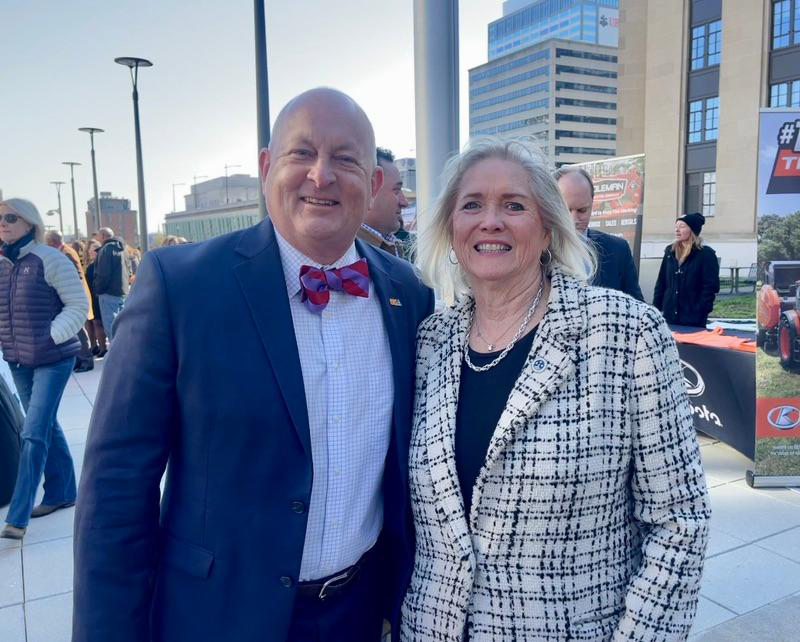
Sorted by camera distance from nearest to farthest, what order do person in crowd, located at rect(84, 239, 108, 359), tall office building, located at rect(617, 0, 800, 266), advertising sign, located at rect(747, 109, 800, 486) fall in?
1. advertising sign, located at rect(747, 109, 800, 486)
2. person in crowd, located at rect(84, 239, 108, 359)
3. tall office building, located at rect(617, 0, 800, 266)

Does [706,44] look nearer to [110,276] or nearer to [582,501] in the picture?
[110,276]

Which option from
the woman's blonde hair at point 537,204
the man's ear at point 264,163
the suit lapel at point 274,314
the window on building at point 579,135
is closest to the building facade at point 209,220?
the woman's blonde hair at point 537,204

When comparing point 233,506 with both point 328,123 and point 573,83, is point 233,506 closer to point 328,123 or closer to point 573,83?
point 328,123

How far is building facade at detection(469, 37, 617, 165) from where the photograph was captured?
99.4 meters

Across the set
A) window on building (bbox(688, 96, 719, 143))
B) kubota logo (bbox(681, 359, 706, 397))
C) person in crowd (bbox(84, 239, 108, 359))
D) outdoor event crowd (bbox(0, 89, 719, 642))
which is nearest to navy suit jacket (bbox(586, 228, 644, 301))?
kubota logo (bbox(681, 359, 706, 397))

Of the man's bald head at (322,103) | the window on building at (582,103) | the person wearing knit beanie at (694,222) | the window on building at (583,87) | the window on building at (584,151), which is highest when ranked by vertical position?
the window on building at (583,87)

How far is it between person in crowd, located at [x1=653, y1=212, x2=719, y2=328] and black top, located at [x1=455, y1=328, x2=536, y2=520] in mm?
5408

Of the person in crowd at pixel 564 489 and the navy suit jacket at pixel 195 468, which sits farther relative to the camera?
the person in crowd at pixel 564 489

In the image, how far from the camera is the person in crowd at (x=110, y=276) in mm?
9281

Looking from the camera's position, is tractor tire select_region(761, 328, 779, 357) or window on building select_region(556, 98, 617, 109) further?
window on building select_region(556, 98, 617, 109)

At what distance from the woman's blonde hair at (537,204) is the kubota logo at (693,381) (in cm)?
418

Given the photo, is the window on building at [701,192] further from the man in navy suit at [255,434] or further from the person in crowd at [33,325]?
the man in navy suit at [255,434]

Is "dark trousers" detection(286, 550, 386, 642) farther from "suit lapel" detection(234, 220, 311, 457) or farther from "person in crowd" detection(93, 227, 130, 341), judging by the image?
"person in crowd" detection(93, 227, 130, 341)

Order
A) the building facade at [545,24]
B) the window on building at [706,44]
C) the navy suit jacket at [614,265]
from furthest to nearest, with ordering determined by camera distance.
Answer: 1. the building facade at [545,24]
2. the window on building at [706,44]
3. the navy suit jacket at [614,265]
